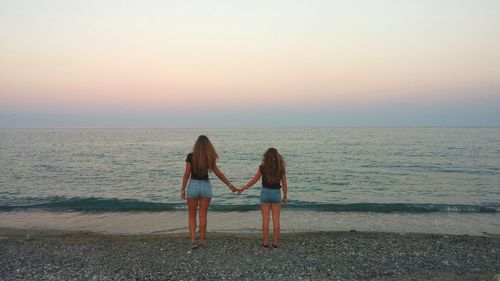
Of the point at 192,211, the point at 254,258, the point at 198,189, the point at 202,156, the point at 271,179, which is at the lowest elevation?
the point at 254,258

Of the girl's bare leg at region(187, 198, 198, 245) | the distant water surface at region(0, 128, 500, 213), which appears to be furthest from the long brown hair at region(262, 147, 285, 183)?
the distant water surface at region(0, 128, 500, 213)

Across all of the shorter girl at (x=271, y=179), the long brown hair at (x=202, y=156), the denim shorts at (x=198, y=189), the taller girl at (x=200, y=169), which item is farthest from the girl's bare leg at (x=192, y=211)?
the shorter girl at (x=271, y=179)

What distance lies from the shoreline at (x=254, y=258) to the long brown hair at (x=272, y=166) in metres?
1.72

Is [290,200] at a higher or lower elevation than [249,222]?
lower

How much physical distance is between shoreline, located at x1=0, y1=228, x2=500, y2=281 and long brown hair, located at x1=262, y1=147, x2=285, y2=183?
5.64 ft

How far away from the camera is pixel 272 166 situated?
7.87m

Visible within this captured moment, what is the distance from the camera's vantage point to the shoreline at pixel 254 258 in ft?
22.7

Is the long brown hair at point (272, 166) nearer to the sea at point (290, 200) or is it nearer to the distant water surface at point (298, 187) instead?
the sea at point (290, 200)

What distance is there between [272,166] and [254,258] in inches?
79.1

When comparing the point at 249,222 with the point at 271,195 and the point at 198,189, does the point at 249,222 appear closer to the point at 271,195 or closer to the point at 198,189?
the point at 271,195

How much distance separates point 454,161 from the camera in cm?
3312

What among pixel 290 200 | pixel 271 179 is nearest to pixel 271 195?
pixel 271 179

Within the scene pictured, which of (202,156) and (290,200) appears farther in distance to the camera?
(290,200)

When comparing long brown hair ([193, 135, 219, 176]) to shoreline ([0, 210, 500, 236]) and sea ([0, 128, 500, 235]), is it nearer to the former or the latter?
shoreline ([0, 210, 500, 236])
